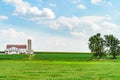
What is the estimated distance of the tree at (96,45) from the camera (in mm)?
117812

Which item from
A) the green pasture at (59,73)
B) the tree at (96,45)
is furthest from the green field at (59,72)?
the tree at (96,45)

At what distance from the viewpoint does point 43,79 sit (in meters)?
20.4

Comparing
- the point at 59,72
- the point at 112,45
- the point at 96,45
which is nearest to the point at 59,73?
the point at 59,72

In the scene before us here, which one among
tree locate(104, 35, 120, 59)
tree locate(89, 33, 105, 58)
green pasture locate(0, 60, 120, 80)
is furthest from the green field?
tree locate(104, 35, 120, 59)

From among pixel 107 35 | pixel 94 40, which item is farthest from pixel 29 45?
pixel 107 35

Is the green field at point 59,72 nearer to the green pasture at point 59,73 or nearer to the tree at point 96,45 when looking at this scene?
the green pasture at point 59,73

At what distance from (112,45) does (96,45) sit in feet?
41.4

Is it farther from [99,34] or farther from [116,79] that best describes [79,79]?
[99,34]

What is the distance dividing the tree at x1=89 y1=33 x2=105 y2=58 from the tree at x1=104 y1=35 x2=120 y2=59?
7873mm

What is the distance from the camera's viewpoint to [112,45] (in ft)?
421

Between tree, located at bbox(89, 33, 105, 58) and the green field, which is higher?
tree, located at bbox(89, 33, 105, 58)

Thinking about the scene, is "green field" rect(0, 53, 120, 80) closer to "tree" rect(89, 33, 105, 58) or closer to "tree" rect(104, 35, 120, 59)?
"tree" rect(89, 33, 105, 58)

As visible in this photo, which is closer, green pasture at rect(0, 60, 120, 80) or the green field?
green pasture at rect(0, 60, 120, 80)

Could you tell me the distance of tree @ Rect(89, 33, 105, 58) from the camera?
4638 inches
